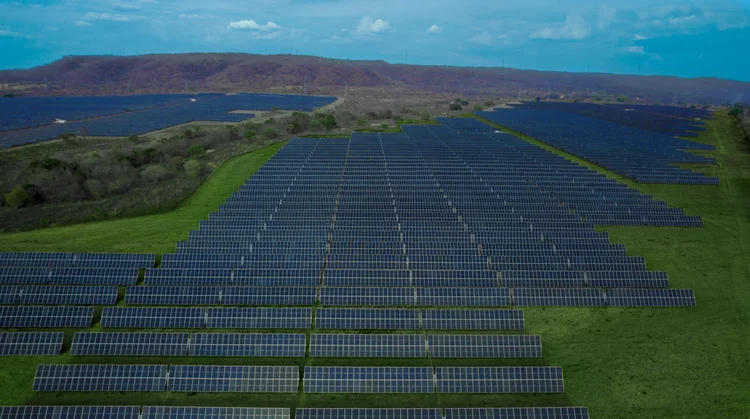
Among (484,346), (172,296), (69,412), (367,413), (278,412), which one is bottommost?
(69,412)

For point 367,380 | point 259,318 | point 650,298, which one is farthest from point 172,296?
point 650,298

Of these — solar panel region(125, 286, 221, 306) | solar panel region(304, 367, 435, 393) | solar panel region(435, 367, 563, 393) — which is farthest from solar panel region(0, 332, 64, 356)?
solar panel region(435, 367, 563, 393)

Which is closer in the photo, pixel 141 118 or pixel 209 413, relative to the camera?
pixel 209 413

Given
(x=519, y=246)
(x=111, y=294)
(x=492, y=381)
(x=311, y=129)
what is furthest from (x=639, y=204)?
(x=311, y=129)

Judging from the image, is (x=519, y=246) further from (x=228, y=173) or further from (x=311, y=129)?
(x=311, y=129)

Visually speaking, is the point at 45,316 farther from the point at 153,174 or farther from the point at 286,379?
the point at 153,174

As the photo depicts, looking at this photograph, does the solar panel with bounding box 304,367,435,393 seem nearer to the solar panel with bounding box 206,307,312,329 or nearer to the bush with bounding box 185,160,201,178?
the solar panel with bounding box 206,307,312,329
